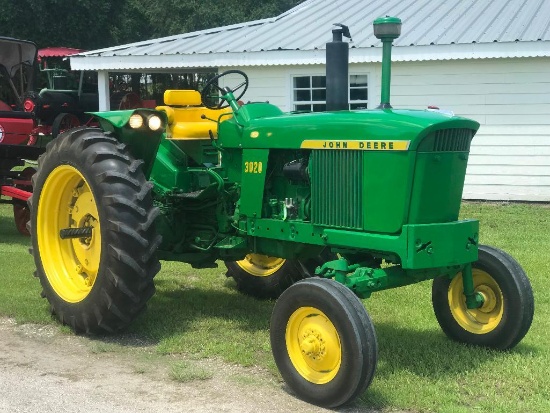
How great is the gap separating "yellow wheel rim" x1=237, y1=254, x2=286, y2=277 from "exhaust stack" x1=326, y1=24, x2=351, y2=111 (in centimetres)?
174

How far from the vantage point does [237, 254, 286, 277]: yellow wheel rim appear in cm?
681

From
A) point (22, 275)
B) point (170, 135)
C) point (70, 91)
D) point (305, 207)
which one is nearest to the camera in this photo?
point (305, 207)

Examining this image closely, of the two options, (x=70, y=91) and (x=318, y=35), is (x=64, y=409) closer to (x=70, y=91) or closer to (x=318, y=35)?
(x=318, y=35)

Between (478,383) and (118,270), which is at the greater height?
(118,270)

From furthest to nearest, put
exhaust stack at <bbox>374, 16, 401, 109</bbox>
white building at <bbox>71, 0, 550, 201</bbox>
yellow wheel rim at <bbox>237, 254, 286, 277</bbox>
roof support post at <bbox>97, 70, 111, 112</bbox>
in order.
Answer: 1. roof support post at <bbox>97, 70, 111, 112</bbox>
2. white building at <bbox>71, 0, 550, 201</bbox>
3. yellow wheel rim at <bbox>237, 254, 286, 277</bbox>
4. exhaust stack at <bbox>374, 16, 401, 109</bbox>

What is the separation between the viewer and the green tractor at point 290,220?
462 centimetres

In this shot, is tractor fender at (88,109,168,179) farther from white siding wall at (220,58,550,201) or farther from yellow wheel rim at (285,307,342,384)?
white siding wall at (220,58,550,201)

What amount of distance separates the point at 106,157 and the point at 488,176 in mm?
9058

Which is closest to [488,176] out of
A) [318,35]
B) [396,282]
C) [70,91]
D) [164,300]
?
[318,35]

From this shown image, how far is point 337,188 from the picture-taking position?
5004 millimetres

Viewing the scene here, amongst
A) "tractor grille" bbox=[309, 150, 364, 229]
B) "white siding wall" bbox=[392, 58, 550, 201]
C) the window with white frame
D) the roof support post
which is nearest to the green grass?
"tractor grille" bbox=[309, 150, 364, 229]

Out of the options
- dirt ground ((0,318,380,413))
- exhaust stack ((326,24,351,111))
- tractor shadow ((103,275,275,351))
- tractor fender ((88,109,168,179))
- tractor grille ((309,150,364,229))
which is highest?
exhaust stack ((326,24,351,111))

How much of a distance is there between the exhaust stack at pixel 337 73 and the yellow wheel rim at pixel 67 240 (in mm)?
1876

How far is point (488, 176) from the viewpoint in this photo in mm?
13398
